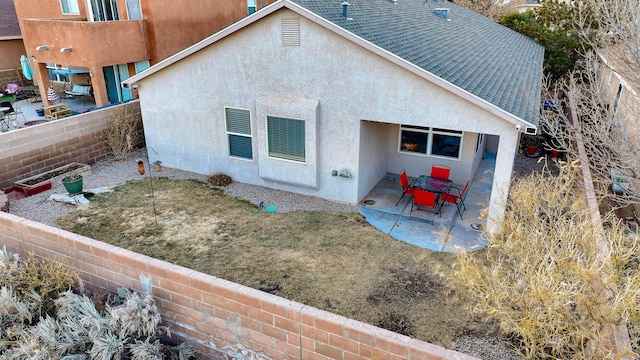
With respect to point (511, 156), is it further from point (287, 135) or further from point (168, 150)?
point (168, 150)

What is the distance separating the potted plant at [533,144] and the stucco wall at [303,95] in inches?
201

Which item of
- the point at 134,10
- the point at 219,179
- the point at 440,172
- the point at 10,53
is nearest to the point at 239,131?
the point at 219,179

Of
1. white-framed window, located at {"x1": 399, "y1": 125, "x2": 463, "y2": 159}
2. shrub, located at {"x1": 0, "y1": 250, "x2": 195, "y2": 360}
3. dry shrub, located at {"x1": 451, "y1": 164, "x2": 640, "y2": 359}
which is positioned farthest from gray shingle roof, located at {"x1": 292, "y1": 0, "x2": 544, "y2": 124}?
shrub, located at {"x1": 0, "y1": 250, "x2": 195, "y2": 360}

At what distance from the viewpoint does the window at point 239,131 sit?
13477mm

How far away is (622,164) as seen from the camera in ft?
27.1

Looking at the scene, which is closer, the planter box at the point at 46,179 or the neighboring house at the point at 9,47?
the planter box at the point at 46,179

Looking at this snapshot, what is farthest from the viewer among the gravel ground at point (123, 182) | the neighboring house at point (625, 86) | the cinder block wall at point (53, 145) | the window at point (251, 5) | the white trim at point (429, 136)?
the window at point (251, 5)

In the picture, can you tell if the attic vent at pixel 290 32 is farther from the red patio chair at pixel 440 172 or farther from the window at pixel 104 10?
the window at pixel 104 10

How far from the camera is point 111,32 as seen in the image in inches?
722

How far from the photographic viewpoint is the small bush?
14.1 meters

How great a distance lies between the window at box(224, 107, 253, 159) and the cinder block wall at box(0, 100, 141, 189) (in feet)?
18.7

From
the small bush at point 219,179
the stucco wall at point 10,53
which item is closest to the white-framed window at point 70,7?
the stucco wall at point 10,53

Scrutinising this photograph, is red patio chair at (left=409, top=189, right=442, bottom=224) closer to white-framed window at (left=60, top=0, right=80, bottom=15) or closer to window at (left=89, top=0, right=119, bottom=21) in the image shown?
window at (left=89, top=0, right=119, bottom=21)

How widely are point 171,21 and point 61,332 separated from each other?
17.2 meters
